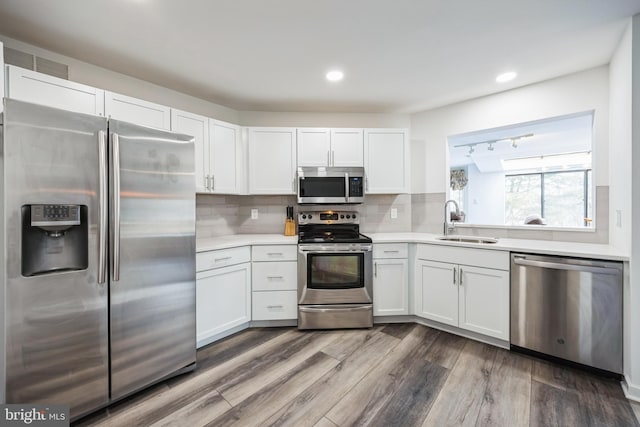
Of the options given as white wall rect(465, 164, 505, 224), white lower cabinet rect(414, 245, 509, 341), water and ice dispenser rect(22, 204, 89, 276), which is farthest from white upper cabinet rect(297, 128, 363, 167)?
white wall rect(465, 164, 505, 224)

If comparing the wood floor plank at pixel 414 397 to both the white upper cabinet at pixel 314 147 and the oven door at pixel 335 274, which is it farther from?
the white upper cabinet at pixel 314 147

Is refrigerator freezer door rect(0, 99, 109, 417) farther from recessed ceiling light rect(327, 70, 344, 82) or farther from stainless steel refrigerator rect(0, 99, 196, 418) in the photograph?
recessed ceiling light rect(327, 70, 344, 82)

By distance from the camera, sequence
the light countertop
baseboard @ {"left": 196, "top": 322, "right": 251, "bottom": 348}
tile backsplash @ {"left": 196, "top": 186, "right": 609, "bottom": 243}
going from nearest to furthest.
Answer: the light countertop < baseboard @ {"left": 196, "top": 322, "right": 251, "bottom": 348} < tile backsplash @ {"left": 196, "top": 186, "right": 609, "bottom": 243}

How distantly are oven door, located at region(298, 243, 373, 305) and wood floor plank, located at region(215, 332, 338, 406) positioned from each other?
14.8 inches

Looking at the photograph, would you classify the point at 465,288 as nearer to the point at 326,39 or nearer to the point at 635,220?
the point at 635,220

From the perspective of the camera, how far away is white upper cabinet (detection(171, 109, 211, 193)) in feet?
8.21

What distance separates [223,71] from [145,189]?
4.32 feet

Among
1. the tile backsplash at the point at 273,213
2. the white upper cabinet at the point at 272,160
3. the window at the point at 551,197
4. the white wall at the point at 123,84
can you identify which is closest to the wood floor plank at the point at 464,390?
the tile backsplash at the point at 273,213

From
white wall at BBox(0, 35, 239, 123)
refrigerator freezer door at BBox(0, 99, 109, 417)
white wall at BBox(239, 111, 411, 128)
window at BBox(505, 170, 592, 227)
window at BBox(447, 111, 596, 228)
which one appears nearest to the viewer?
refrigerator freezer door at BBox(0, 99, 109, 417)

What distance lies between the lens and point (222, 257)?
2467 millimetres

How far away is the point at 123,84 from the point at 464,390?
3.64m

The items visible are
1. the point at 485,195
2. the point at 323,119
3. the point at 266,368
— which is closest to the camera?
the point at 266,368

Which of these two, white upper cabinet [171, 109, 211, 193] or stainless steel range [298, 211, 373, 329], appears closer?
white upper cabinet [171, 109, 211, 193]

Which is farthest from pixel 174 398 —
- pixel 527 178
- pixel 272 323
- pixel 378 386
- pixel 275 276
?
pixel 527 178
